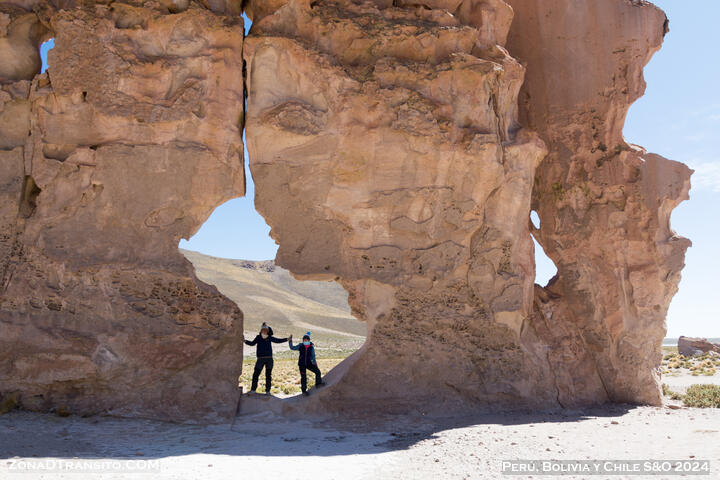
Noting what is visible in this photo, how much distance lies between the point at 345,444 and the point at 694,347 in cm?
3047

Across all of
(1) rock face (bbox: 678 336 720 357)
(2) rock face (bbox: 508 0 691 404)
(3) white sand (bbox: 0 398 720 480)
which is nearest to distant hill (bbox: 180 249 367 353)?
(1) rock face (bbox: 678 336 720 357)

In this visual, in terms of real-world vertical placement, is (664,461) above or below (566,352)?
below

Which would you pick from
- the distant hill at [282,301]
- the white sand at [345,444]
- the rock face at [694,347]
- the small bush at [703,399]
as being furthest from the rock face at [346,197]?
the distant hill at [282,301]

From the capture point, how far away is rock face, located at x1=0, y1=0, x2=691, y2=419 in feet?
26.9

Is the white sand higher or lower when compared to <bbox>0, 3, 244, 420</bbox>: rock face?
lower

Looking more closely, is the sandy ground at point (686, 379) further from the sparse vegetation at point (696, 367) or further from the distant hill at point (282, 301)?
the distant hill at point (282, 301)

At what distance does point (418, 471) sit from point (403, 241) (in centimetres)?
441

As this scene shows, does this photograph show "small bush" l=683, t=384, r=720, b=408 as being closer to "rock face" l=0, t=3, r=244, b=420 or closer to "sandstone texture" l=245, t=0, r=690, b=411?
"sandstone texture" l=245, t=0, r=690, b=411

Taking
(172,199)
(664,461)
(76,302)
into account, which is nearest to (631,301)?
(664,461)

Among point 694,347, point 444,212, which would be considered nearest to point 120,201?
point 444,212

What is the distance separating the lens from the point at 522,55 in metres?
11.5

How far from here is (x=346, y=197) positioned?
9344 millimetres

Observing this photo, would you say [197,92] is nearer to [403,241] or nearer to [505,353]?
[403,241]

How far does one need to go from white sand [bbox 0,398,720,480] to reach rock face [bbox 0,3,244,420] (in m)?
0.75
